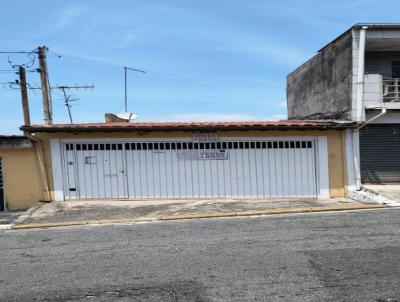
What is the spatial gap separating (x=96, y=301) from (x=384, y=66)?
48.6 ft

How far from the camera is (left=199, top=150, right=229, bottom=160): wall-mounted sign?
13047 mm

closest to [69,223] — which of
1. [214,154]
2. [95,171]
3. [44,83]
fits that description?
[95,171]

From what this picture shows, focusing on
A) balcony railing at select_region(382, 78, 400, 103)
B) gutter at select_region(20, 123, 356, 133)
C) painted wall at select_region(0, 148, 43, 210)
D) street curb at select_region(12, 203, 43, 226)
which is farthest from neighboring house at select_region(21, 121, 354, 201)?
balcony railing at select_region(382, 78, 400, 103)

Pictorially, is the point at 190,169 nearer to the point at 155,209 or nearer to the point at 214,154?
the point at 214,154

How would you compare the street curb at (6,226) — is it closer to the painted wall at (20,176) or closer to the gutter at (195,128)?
the painted wall at (20,176)

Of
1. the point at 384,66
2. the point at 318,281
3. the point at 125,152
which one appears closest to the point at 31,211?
the point at 125,152

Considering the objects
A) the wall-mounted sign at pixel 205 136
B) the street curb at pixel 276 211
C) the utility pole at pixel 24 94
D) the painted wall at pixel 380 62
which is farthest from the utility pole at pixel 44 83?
the painted wall at pixel 380 62

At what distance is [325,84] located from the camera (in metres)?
16.0

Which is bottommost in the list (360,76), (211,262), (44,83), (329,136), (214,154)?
(211,262)

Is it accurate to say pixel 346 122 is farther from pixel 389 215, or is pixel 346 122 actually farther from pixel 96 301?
pixel 96 301

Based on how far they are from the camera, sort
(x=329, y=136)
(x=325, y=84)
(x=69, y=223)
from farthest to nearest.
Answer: (x=325, y=84), (x=329, y=136), (x=69, y=223)

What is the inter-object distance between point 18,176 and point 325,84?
1150cm

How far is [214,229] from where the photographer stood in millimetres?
8367

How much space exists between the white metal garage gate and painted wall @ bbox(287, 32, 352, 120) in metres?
2.49
